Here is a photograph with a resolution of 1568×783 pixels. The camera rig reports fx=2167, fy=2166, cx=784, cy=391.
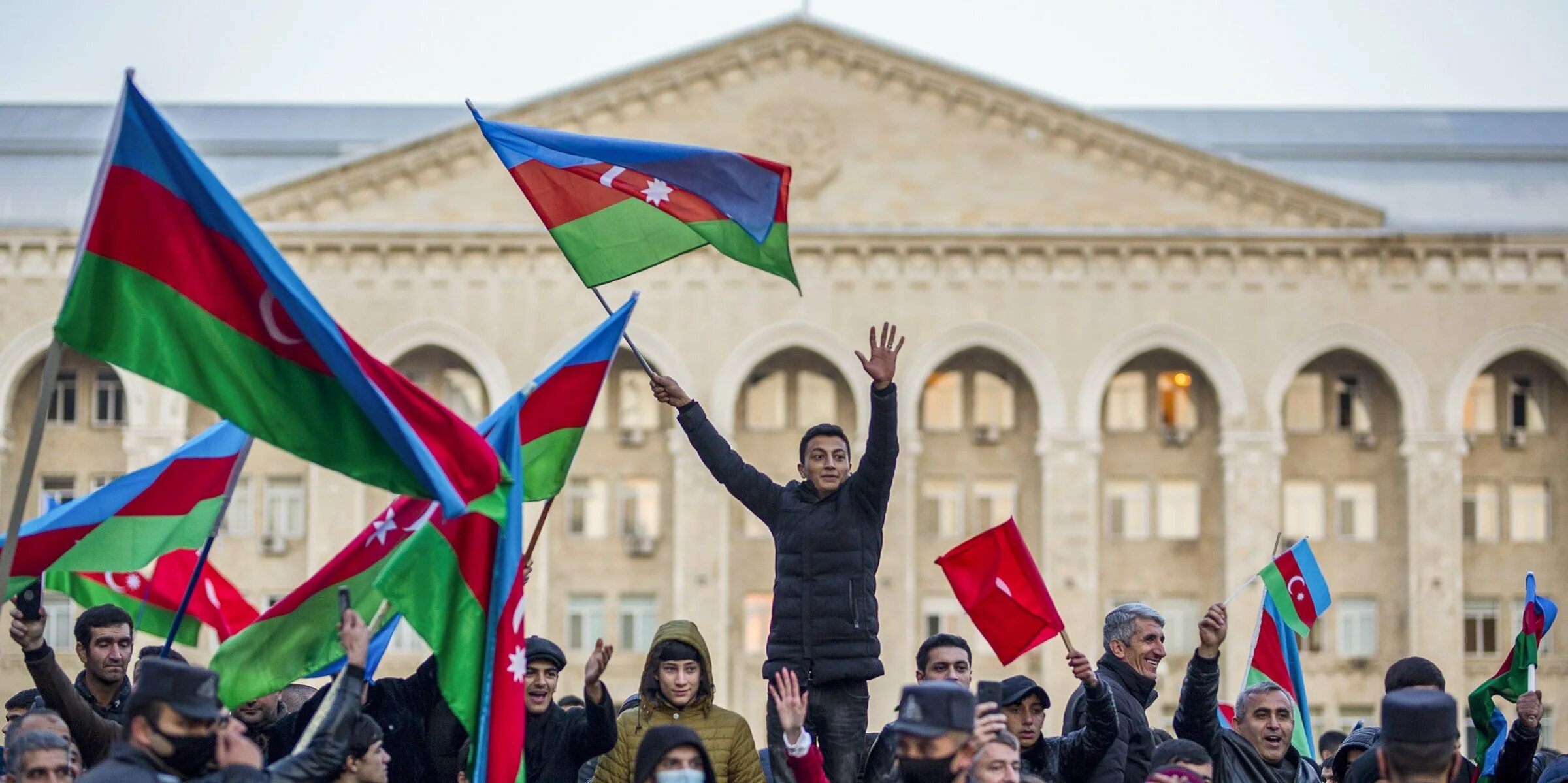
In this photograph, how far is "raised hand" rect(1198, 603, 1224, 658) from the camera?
34.0ft

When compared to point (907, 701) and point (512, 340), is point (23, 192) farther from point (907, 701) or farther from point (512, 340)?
point (907, 701)

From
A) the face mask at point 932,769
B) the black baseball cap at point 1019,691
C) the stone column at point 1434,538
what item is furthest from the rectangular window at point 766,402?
the face mask at point 932,769

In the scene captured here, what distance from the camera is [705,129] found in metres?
42.2

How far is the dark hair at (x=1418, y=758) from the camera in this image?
327 inches

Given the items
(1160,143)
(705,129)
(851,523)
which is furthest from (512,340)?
(851,523)

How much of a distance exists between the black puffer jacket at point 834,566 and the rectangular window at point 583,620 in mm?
31631

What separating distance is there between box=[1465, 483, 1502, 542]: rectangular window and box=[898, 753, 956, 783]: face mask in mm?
36347

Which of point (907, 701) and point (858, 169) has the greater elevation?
point (858, 169)

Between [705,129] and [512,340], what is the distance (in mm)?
5561

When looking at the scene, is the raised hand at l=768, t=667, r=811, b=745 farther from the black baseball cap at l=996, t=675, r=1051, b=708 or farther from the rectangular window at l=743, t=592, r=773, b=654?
the rectangular window at l=743, t=592, r=773, b=654

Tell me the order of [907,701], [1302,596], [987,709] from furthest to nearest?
[1302,596]
[987,709]
[907,701]

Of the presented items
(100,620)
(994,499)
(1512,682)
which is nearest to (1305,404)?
(994,499)

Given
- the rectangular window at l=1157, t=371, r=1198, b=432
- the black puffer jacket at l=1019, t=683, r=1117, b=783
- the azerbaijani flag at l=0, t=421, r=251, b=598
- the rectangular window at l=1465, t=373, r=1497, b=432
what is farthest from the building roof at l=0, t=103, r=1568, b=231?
the black puffer jacket at l=1019, t=683, r=1117, b=783

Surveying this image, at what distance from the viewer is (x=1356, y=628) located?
41.8m
